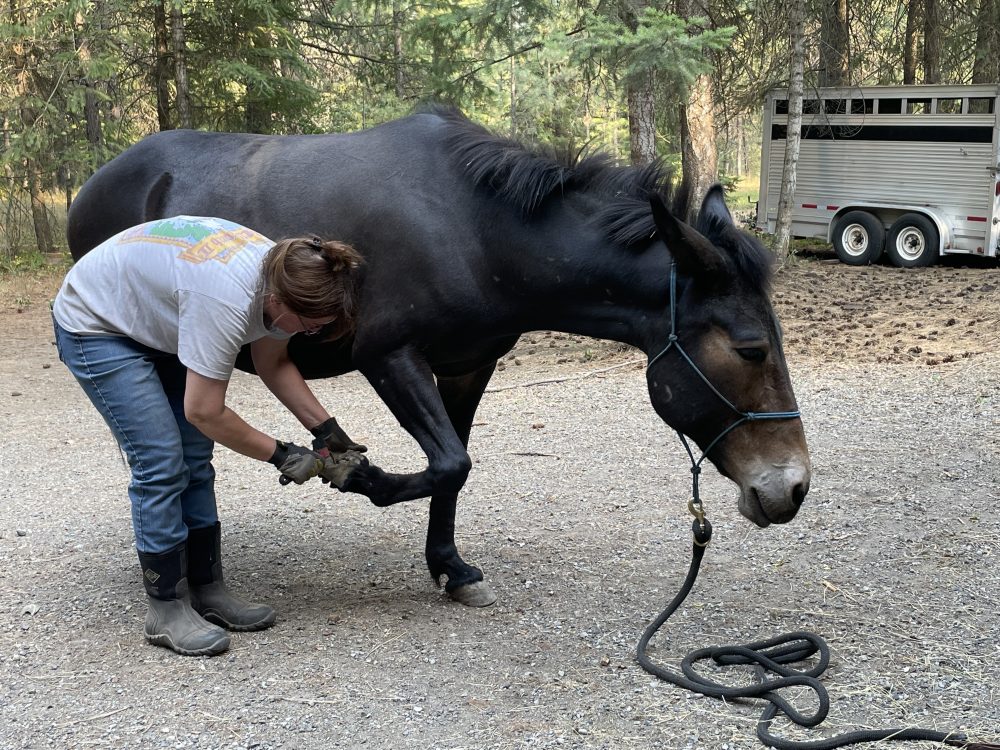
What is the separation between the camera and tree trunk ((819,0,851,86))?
49.3ft

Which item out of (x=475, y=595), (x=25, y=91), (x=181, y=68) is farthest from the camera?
(x=25, y=91)

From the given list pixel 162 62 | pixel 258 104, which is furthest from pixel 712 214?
pixel 162 62

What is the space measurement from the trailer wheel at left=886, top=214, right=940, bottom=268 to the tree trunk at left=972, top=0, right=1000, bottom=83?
9.71ft

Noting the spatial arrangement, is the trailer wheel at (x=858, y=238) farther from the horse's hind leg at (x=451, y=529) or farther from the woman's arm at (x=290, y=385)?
the woman's arm at (x=290, y=385)

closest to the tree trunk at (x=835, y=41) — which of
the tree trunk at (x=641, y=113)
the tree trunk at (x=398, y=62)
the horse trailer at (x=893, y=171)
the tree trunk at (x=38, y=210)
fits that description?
the horse trailer at (x=893, y=171)

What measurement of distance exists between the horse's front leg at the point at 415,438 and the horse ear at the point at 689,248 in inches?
40.9

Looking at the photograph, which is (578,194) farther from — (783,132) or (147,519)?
(783,132)

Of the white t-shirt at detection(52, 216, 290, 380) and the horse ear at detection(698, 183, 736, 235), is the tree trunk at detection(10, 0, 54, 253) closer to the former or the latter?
the white t-shirt at detection(52, 216, 290, 380)

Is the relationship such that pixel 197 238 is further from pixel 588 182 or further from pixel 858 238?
pixel 858 238

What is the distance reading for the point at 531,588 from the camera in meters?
4.26

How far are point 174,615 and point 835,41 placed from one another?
1563 centimetres

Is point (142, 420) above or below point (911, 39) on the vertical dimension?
below

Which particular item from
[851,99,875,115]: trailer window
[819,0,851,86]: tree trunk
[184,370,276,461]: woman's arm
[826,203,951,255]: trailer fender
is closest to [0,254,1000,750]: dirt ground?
[184,370,276,461]: woman's arm

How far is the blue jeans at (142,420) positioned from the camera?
337cm
